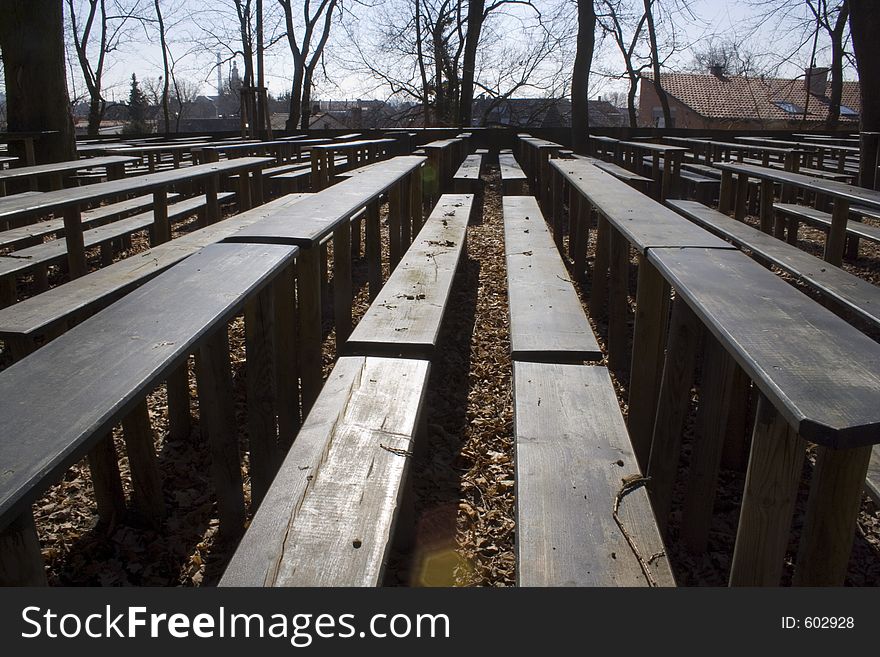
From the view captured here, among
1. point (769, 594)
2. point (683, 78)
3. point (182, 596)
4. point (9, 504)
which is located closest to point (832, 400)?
point (769, 594)

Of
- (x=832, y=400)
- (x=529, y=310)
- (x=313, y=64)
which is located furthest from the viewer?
(x=313, y=64)

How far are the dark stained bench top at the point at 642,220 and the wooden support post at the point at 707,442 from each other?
0.38 meters

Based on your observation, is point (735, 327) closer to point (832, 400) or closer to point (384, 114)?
point (832, 400)

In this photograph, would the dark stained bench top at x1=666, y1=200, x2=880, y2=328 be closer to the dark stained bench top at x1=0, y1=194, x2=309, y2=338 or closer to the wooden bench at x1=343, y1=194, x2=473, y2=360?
the wooden bench at x1=343, y1=194, x2=473, y2=360

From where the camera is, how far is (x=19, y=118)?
6.61m

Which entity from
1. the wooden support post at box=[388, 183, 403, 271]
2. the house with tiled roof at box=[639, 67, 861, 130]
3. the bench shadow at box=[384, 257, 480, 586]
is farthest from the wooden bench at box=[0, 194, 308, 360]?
the house with tiled roof at box=[639, 67, 861, 130]

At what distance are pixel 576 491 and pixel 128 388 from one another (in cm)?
88

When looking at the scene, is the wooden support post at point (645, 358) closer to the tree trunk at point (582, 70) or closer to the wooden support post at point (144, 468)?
the wooden support post at point (144, 468)

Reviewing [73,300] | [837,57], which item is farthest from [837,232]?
[837,57]

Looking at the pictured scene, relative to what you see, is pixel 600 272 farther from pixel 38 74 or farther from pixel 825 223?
pixel 38 74

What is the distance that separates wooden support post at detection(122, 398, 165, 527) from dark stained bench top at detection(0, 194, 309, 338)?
503mm

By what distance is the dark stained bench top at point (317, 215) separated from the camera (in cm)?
240

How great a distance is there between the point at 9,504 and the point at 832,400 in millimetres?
1128

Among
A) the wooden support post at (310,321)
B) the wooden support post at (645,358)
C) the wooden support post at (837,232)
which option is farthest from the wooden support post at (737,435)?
the wooden support post at (837,232)
